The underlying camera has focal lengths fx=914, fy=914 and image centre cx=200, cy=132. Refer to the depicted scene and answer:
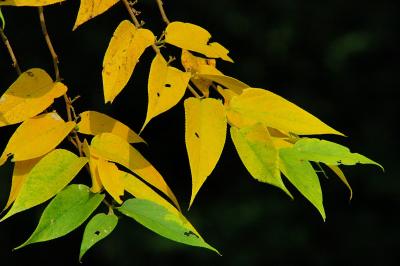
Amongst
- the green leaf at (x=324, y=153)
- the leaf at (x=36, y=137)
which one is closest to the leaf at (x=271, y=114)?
the green leaf at (x=324, y=153)

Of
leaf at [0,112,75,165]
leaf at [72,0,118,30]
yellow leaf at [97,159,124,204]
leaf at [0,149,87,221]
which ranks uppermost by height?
leaf at [72,0,118,30]

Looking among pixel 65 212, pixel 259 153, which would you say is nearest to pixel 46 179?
pixel 65 212

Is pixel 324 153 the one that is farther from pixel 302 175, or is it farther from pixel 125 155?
pixel 125 155

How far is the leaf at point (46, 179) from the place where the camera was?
1.89 feet

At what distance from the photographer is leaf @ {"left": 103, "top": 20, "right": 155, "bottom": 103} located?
0.61 metres

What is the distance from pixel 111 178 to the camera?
0.61 meters

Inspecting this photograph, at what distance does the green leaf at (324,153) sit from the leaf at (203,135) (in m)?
0.05

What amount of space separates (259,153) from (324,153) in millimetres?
46

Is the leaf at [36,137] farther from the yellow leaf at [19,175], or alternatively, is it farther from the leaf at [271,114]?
the leaf at [271,114]

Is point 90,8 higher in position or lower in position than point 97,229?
higher

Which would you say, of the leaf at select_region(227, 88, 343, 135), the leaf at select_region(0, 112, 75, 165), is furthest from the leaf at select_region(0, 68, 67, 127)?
the leaf at select_region(227, 88, 343, 135)

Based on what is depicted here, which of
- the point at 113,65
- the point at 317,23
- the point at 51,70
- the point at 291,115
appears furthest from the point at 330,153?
the point at 317,23

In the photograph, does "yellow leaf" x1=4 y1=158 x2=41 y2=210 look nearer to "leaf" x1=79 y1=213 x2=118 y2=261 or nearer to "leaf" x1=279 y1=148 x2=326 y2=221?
"leaf" x1=79 y1=213 x2=118 y2=261

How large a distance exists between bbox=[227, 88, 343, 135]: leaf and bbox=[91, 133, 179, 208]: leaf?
0.07 metres
